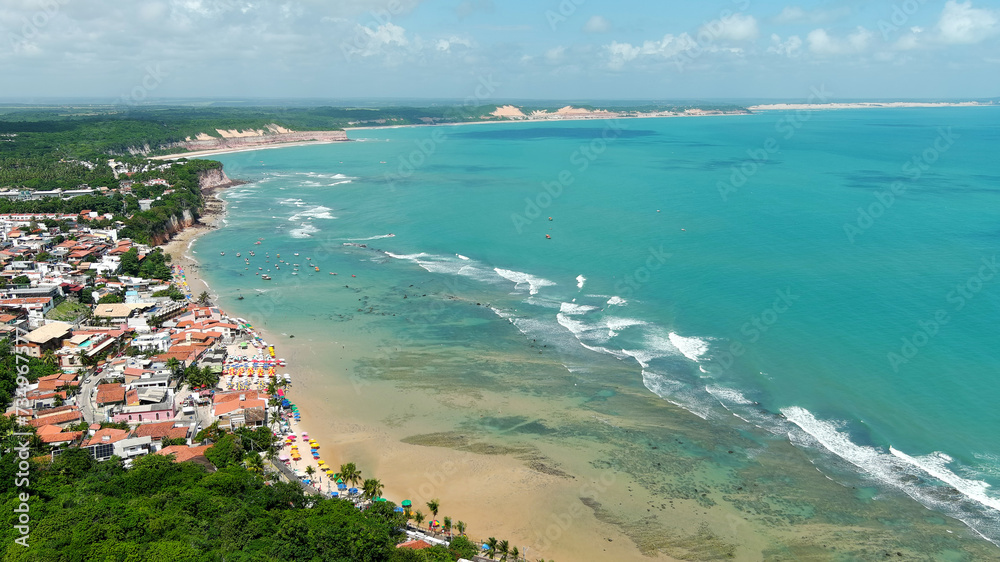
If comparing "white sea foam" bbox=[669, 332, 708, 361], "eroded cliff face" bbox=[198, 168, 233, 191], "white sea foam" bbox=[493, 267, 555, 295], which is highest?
"eroded cliff face" bbox=[198, 168, 233, 191]

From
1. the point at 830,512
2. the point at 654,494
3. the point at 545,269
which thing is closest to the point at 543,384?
the point at 654,494

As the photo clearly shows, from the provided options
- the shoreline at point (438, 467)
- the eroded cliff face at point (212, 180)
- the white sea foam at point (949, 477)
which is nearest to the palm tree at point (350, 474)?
the shoreline at point (438, 467)

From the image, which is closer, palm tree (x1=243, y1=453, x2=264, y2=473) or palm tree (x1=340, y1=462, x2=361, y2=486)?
palm tree (x1=243, y1=453, x2=264, y2=473)

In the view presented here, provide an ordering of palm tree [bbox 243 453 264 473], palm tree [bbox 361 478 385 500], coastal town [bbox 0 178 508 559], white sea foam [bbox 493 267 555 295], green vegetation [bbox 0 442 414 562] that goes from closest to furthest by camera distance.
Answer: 1. green vegetation [bbox 0 442 414 562]
2. palm tree [bbox 361 478 385 500]
3. palm tree [bbox 243 453 264 473]
4. coastal town [bbox 0 178 508 559]
5. white sea foam [bbox 493 267 555 295]

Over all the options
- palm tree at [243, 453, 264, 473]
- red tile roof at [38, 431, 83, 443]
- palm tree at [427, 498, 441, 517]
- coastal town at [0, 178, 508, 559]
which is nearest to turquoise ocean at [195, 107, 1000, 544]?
coastal town at [0, 178, 508, 559]

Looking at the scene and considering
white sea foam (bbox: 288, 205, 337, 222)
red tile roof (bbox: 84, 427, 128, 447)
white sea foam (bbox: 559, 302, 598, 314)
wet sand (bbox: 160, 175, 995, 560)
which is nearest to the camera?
wet sand (bbox: 160, 175, 995, 560)

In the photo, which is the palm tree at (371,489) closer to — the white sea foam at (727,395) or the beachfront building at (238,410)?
the beachfront building at (238,410)

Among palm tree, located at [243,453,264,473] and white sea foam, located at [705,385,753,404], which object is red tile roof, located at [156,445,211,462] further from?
white sea foam, located at [705,385,753,404]

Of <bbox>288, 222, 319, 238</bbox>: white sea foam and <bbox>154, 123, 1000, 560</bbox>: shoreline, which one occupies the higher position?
<bbox>288, 222, 319, 238</bbox>: white sea foam
